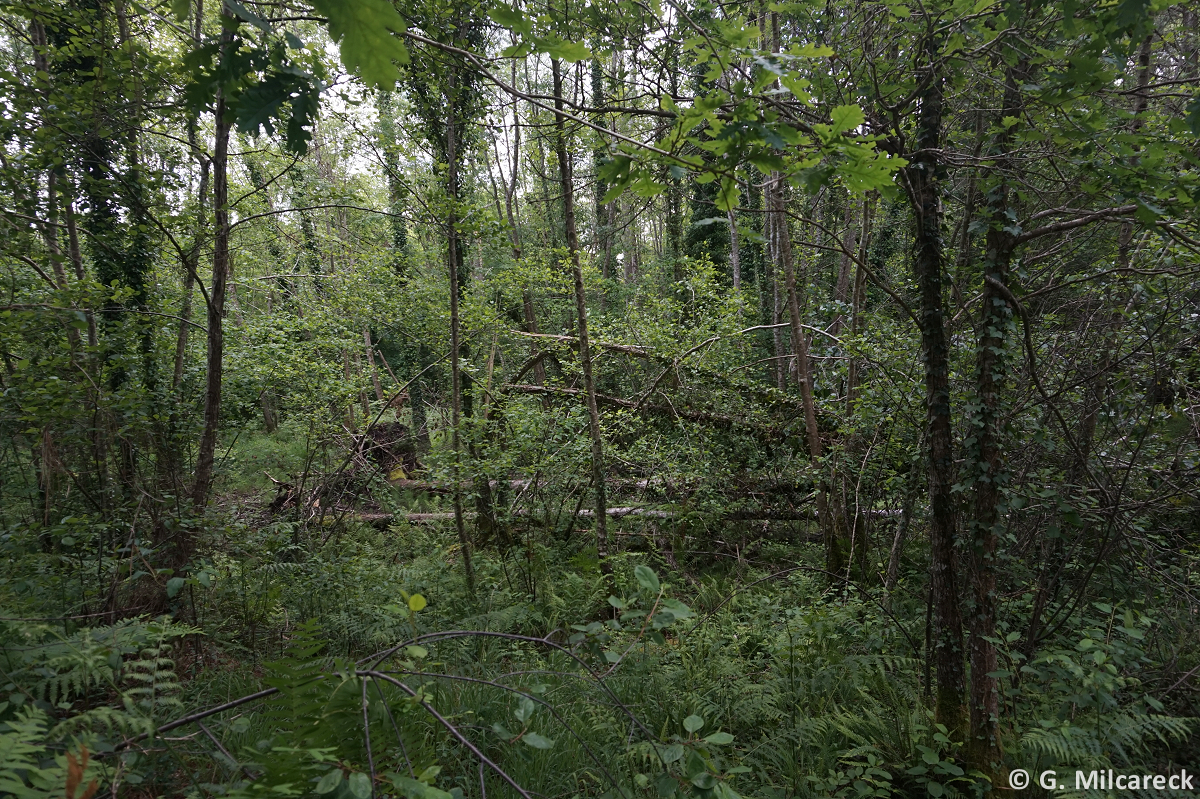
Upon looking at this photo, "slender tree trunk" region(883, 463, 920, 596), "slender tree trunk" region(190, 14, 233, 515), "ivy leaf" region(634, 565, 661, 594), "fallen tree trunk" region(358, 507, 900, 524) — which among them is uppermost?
"slender tree trunk" region(190, 14, 233, 515)

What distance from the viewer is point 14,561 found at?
3822mm

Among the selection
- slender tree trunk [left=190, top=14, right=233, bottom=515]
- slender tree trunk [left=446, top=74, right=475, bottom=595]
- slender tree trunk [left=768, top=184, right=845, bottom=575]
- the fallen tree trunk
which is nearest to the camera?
slender tree trunk [left=190, top=14, right=233, bottom=515]

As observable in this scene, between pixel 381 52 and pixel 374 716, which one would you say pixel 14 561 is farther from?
pixel 381 52

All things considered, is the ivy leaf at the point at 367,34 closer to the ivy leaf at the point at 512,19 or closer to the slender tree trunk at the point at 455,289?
the ivy leaf at the point at 512,19

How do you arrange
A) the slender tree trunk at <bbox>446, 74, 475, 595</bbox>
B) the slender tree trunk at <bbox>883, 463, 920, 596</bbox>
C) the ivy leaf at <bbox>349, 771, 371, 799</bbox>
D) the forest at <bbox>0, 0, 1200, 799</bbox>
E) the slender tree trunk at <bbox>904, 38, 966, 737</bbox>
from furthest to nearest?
the slender tree trunk at <bbox>446, 74, 475, 595</bbox> < the slender tree trunk at <bbox>883, 463, 920, 596</bbox> < the slender tree trunk at <bbox>904, 38, 966, 737</bbox> < the forest at <bbox>0, 0, 1200, 799</bbox> < the ivy leaf at <bbox>349, 771, 371, 799</bbox>

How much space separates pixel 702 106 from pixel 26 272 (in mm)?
7753

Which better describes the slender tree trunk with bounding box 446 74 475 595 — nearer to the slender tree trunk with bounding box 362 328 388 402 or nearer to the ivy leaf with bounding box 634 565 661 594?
the slender tree trunk with bounding box 362 328 388 402

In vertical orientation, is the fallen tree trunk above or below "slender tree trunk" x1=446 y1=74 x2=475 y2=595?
below

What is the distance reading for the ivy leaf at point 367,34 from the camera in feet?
3.61

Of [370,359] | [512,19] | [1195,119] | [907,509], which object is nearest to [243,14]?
[512,19]

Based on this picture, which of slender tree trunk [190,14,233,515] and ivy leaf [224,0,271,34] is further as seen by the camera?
slender tree trunk [190,14,233,515]

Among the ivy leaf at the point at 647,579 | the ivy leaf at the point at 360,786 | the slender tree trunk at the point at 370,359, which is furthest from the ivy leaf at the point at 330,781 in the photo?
the slender tree trunk at the point at 370,359

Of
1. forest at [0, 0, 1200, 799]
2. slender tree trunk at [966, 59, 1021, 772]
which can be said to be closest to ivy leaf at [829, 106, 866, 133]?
forest at [0, 0, 1200, 799]

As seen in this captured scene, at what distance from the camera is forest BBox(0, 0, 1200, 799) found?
1.86 meters
